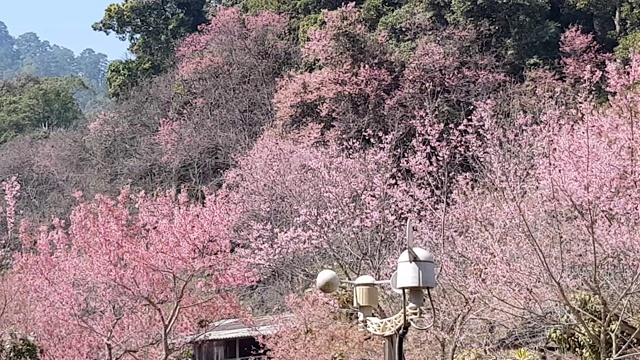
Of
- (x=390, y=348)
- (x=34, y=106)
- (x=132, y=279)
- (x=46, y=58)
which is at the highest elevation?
(x=46, y=58)

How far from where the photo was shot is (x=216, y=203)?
9.51 meters

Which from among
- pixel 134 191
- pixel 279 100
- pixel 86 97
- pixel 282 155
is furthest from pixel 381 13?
pixel 86 97

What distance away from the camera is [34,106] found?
94.3 feet

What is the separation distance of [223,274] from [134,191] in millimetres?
10795

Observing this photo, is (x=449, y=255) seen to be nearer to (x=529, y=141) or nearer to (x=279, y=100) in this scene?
(x=529, y=141)

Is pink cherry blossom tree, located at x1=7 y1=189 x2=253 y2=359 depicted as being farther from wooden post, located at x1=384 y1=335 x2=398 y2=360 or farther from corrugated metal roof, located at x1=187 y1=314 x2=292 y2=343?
wooden post, located at x1=384 y1=335 x2=398 y2=360

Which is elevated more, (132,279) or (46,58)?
(46,58)

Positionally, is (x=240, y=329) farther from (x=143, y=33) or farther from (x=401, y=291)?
(x=143, y=33)

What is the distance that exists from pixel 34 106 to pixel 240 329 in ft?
62.7

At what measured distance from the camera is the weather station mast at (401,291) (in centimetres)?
323

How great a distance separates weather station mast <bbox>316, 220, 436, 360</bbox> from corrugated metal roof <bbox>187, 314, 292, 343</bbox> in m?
6.98

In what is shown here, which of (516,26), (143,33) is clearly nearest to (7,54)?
(143,33)

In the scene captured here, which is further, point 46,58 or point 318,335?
point 46,58

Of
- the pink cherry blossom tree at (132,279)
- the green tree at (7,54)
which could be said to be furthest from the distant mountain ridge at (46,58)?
the pink cherry blossom tree at (132,279)
